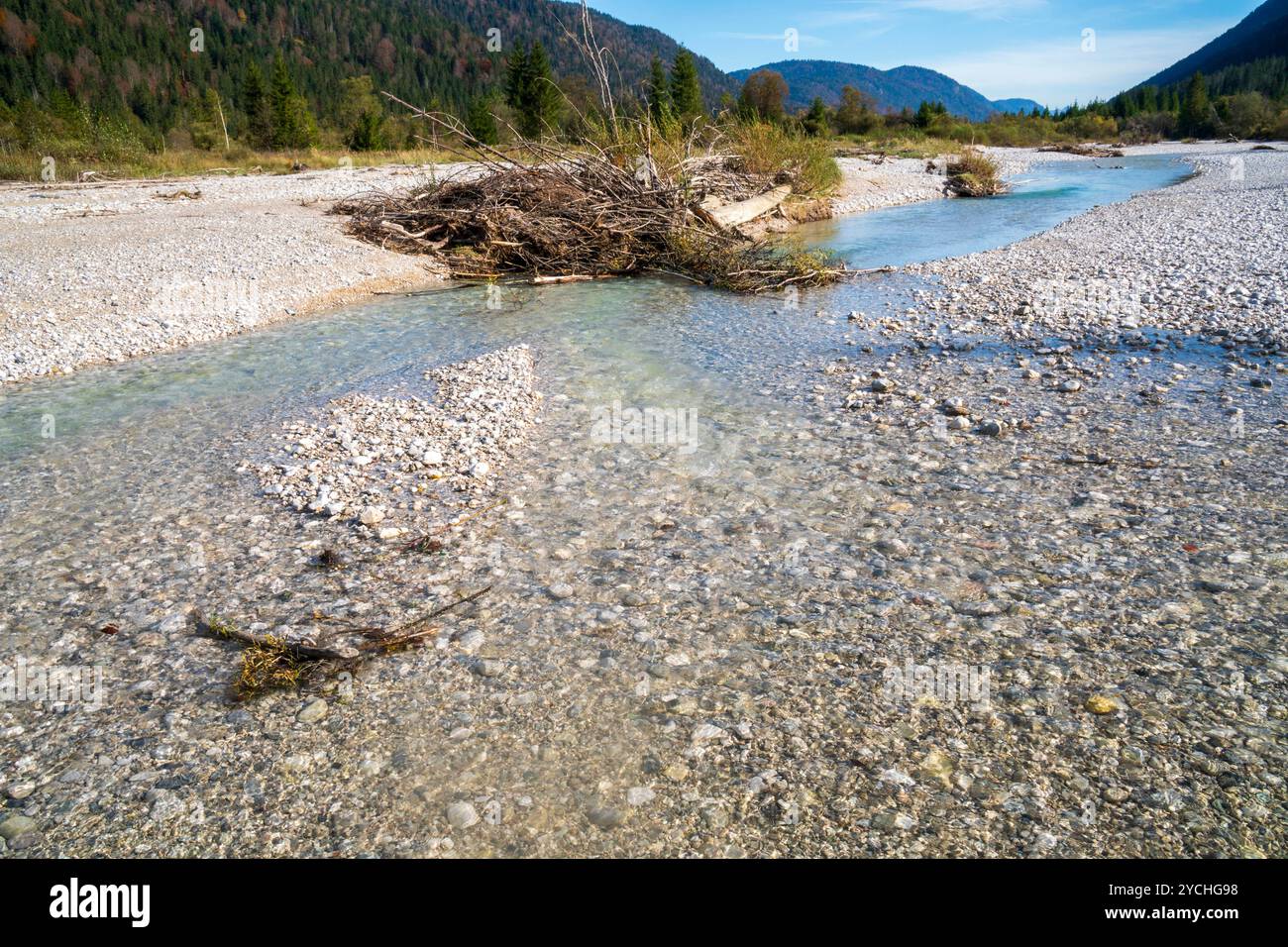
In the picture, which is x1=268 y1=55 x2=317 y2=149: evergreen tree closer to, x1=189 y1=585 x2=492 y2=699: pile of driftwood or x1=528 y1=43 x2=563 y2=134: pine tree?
x1=528 y1=43 x2=563 y2=134: pine tree

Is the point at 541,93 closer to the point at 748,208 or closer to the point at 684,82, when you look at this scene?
the point at 684,82

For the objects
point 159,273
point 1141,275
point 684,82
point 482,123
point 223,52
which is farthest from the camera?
point 223,52

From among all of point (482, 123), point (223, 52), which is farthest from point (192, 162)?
point (223, 52)

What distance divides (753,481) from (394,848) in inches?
142

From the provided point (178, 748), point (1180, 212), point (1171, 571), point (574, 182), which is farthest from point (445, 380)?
point (1180, 212)

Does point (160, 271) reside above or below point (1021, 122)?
below

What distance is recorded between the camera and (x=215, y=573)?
4504 millimetres

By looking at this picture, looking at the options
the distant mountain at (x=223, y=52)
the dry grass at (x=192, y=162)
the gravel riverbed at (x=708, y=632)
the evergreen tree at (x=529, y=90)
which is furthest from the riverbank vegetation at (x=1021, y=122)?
the gravel riverbed at (x=708, y=632)

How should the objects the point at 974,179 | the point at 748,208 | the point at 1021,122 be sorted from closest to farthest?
the point at 748,208 → the point at 974,179 → the point at 1021,122

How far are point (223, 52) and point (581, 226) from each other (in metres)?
121

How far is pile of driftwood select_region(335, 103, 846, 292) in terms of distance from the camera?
14.4 m

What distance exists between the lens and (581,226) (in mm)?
14539

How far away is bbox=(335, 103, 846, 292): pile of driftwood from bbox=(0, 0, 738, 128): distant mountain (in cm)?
3520

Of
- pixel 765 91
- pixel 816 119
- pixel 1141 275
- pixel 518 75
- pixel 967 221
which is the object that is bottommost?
pixel 1141 275
